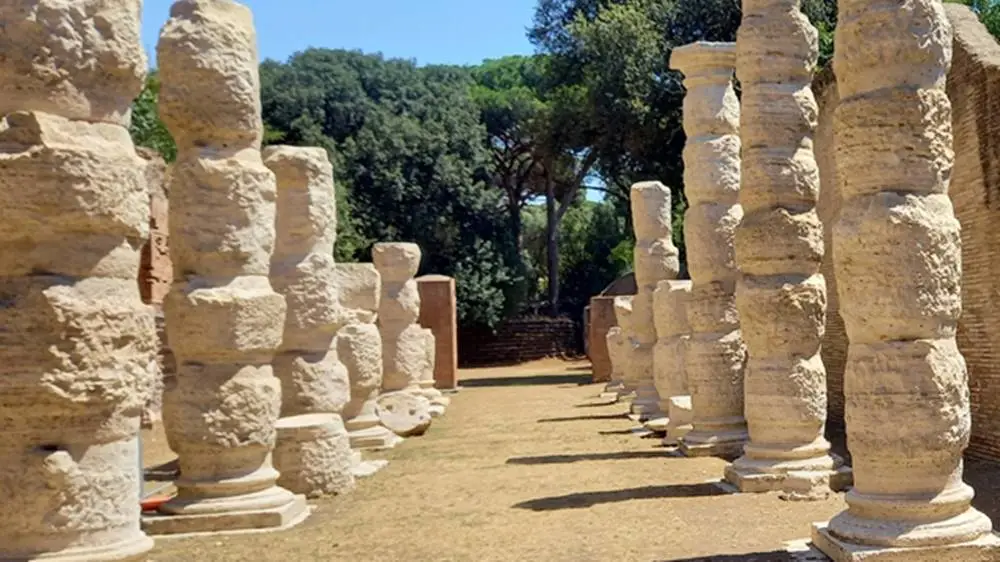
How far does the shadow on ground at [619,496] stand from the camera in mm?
8953

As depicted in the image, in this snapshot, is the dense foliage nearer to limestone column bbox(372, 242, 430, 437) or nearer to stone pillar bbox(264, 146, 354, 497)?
limestone column bbox(372, 242, 430, 437)

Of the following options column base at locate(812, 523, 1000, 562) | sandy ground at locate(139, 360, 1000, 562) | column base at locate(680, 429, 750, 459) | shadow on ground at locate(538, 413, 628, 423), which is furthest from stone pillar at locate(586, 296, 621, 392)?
column base at locate(812, 523, 1000, 562)

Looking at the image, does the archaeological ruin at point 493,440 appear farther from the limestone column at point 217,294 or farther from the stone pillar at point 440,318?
the stone pillar at point 440,318

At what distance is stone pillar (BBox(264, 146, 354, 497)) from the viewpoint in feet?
33.4

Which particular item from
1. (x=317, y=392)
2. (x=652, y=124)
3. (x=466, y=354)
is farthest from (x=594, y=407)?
(x=466, y=354)

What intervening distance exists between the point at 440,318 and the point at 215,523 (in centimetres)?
1768

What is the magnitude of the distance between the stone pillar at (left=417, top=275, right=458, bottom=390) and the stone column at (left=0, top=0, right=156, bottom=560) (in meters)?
20.4

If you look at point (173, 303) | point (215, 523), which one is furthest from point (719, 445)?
point (173, 303)

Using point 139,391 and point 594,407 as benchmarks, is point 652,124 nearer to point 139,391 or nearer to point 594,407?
point 594,407

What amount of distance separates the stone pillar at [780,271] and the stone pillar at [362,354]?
4862 millimetres

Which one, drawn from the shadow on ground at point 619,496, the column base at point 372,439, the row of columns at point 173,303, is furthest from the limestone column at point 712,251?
the column base at point 372,439

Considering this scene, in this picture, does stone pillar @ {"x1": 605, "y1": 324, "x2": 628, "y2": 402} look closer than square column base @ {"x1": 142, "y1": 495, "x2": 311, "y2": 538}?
No

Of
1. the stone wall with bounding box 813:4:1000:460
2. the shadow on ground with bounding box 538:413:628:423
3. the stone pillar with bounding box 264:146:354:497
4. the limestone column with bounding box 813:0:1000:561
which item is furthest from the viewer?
the shadow on ground with bounding box 538:413:628:423

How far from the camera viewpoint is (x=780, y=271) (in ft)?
31.4
